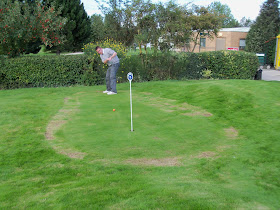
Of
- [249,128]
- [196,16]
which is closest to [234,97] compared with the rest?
[249,128]

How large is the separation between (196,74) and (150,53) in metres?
2.93

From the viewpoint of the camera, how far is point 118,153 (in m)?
4.71

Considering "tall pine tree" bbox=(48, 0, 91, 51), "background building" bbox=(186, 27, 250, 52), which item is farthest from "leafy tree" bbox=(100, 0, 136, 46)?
"background building" bbox=(186, 27, 250, 52)

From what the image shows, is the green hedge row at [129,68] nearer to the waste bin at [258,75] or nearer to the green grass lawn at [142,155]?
the waste bin at [258,75]

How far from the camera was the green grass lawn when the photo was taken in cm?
327

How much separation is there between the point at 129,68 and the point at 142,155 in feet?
33.3

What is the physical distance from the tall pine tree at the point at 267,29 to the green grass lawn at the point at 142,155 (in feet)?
83.6

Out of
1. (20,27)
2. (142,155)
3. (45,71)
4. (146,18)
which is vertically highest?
(146,18)

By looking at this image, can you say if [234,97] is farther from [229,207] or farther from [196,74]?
[196,74]

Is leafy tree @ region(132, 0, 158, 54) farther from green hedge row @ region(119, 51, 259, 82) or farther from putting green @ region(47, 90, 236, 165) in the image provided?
putting green @ region(47, 90, 236, 165)

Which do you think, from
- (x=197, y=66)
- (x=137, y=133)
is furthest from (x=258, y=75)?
(x=137, y=133)

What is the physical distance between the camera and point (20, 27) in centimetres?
1359

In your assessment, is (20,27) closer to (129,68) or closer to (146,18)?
(129,68)

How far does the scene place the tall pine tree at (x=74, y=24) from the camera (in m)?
23.3
